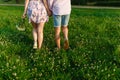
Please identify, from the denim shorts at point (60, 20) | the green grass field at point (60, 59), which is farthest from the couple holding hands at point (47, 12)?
the green grass field at point (60, 59)

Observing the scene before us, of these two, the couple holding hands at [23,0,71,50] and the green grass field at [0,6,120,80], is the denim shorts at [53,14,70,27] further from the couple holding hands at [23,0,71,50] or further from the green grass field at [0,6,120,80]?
the green grass field at [0,6,120,80]

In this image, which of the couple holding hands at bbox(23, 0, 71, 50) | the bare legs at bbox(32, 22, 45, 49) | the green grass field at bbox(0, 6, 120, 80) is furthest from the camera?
the bare legs at bbox(32, 22, 45, 49)

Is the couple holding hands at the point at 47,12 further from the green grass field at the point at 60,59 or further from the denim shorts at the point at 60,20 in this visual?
the green grass field at the point at 60,59

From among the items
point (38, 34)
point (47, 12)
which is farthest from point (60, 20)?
point (38, 34)

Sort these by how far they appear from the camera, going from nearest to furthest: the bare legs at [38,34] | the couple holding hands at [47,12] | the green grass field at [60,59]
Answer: the green grass field at [60,59]
the couple holding hands at [47,12]
the bare legs at [38,34]

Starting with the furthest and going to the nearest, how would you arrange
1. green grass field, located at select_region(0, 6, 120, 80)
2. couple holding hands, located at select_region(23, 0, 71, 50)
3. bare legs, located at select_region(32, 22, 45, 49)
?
bare legs, located at select_region(32, 22, 45, 49) → couple holding hands, located at select_region(23, 0, 71, 50) → green grass field, located at select_region(0, 6, 120, 80)

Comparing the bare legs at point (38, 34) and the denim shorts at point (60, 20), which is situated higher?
Answer: the denim shorts at point (60, 20)

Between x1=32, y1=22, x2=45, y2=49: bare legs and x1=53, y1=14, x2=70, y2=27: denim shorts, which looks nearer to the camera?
x1=53, y1=14, x2=70, y2=27: denim shorts

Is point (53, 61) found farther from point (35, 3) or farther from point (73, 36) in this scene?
point (73, 36)

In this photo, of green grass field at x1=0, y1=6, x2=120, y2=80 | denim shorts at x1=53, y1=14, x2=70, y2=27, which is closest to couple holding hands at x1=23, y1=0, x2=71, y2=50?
denim shorts at x1=53, y1=14, x2=70, y2=27

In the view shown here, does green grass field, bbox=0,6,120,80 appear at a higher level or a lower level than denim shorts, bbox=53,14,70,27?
lower

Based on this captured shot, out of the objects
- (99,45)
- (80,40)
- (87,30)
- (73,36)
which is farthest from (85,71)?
(87,30)

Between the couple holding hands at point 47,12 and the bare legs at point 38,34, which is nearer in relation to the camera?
the couple holding hands at point 47,12

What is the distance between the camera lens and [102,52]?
1054 centimetres
